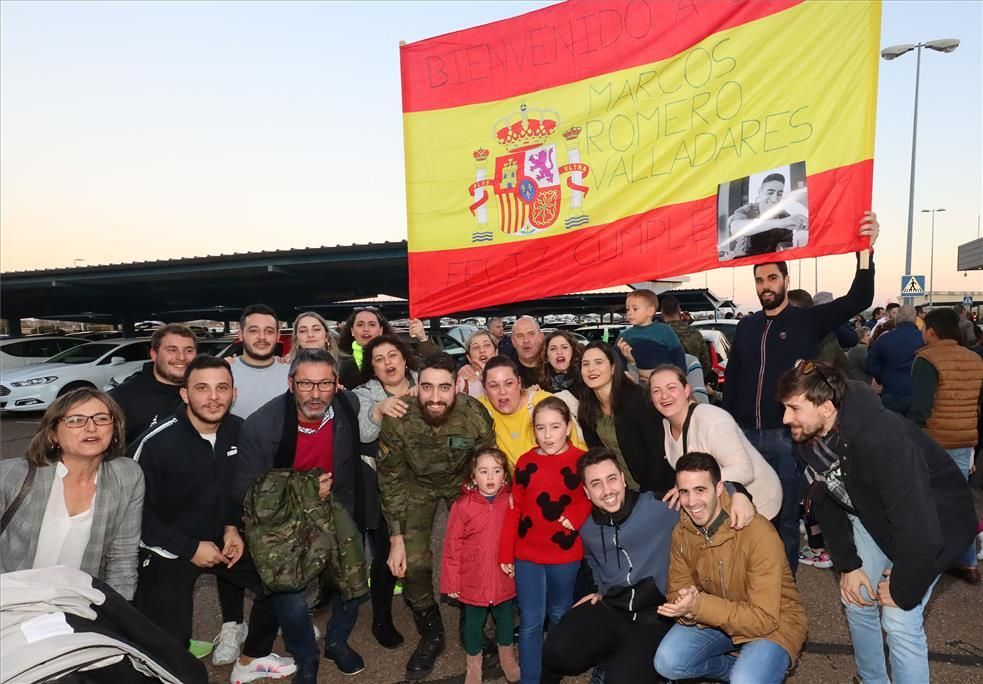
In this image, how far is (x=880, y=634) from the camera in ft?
9.86

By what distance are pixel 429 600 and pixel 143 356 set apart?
13.9m

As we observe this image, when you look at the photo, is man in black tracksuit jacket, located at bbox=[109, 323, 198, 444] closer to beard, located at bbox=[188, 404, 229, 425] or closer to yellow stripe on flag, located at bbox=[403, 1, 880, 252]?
beard, located at bbox=[188, 404, 229, 425]

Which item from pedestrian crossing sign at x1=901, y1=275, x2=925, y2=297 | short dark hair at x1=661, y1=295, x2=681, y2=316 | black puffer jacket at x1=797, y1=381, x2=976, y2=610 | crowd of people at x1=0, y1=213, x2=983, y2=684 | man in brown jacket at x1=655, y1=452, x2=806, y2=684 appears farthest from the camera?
pedestrian crossing sign at x1=901, y1=275, x2=925, y2=297

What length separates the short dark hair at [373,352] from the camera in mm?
4324

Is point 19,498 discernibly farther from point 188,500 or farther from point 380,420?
point 380,420

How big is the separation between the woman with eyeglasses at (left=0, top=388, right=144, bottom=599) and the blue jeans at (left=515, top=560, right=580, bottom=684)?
202 centimetres

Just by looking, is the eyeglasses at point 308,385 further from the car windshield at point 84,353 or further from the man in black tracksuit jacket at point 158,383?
the car windshield at point 84,353

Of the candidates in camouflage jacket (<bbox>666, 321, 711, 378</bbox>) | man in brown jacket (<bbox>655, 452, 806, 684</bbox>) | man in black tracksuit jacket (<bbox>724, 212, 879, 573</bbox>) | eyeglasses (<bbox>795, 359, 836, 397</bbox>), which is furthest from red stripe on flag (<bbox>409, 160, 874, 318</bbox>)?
camouflage jacket (<bbox>666, 321, 711, 378</bbox>)

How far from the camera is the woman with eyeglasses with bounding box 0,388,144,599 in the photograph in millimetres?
2803

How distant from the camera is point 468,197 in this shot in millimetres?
4336

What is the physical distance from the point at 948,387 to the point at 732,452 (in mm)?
3027

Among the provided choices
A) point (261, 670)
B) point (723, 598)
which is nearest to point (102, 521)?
point (261, 670)

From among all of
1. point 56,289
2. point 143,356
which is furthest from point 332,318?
point 143,356

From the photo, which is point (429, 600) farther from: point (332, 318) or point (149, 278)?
point (332, 318)
